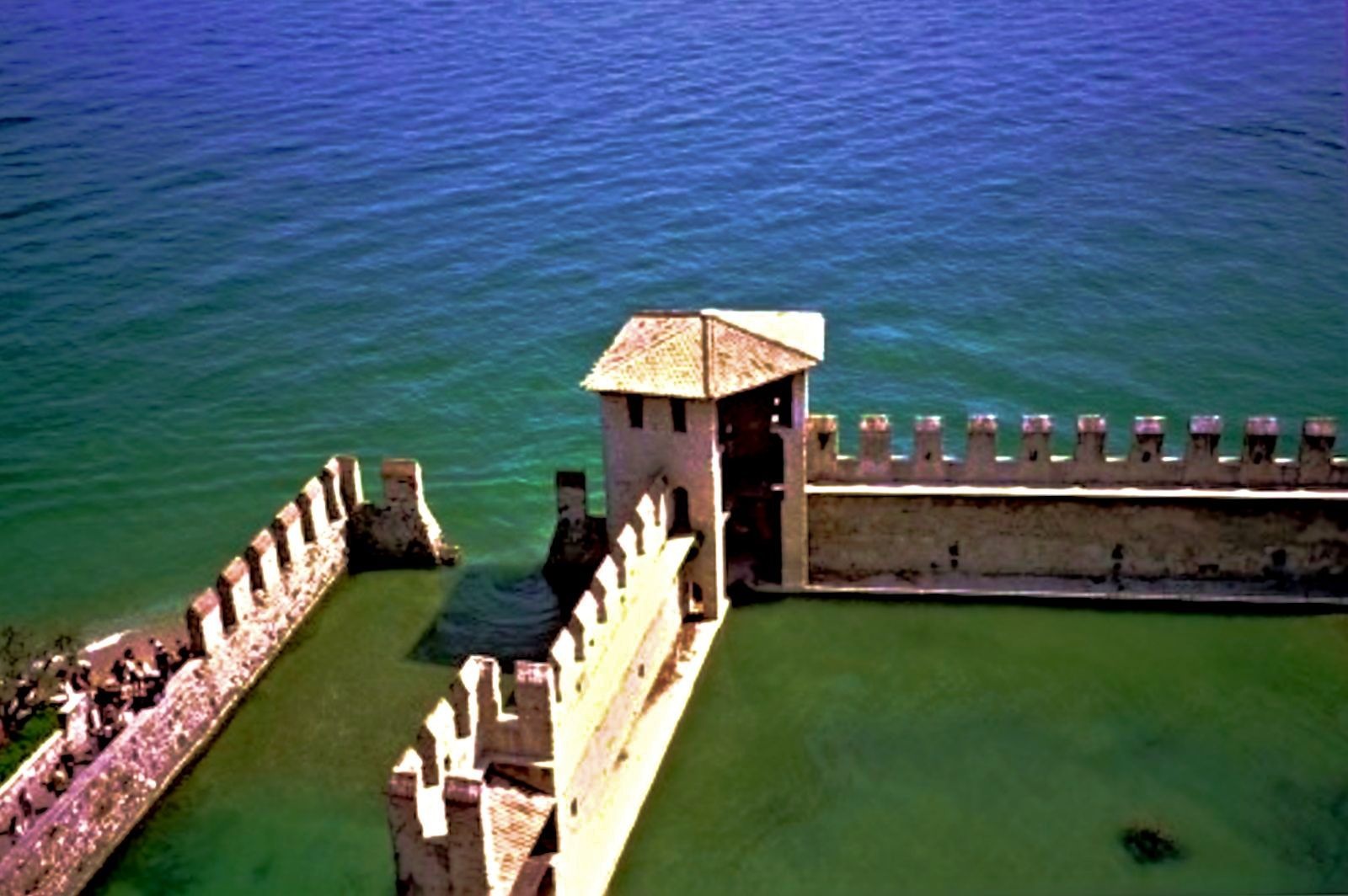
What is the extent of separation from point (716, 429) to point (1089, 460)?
687 centimetres

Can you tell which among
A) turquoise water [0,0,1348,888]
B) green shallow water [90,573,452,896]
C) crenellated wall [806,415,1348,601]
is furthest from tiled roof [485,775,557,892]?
crenellated wall [806,415,1348,601]

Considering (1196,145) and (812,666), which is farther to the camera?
(1196,145)

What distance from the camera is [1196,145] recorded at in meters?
53.1

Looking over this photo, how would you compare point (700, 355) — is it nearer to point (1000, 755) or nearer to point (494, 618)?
point (494, 618)

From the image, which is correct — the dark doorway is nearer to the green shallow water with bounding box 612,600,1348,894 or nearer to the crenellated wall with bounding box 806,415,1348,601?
the crenellated wall with bounding box 806,415,1348,601

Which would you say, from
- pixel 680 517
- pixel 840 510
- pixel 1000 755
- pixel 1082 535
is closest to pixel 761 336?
pixel 680 517

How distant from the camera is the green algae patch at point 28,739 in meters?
26.3

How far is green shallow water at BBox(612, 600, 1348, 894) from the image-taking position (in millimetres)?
23078

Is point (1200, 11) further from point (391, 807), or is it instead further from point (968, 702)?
point (391, 807)

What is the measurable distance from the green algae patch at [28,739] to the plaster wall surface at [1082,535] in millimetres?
14067

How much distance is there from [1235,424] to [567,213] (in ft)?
75.5

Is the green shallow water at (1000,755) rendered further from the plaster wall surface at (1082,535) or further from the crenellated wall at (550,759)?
the crenellated wall at (550,759)

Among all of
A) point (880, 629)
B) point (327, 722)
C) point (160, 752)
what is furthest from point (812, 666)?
point (160, 752)

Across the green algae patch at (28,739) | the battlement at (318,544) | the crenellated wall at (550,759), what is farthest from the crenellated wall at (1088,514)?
the green algae patch at (28,739)
